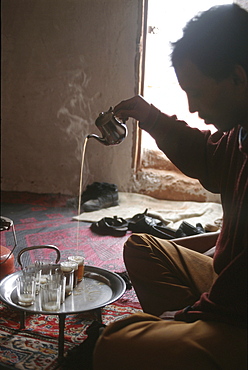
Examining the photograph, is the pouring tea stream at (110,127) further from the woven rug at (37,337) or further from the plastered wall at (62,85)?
the plastered wall at (62,85)

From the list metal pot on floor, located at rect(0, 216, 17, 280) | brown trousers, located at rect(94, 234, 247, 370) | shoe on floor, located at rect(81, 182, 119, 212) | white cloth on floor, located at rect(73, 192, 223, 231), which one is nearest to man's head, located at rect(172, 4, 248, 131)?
brown trousers, located at rect(94, 234, 247, 370)

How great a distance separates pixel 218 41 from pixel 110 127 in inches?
38.1

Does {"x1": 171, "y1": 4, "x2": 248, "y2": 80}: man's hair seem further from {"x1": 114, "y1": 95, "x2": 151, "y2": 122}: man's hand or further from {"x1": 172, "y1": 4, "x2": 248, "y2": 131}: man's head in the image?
{"x1": 114, "y1": 95, "x2": 151, "y2": 122}: man's hand

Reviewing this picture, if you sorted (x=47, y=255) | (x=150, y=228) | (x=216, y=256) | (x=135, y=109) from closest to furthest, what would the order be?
(x=216, y=256) < (x=135, y=109) < (x=47, y=255) < (x=150, y=228)

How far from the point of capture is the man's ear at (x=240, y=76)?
1.05 m

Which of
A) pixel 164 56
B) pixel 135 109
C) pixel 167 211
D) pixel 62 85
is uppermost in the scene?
pixel 164 56

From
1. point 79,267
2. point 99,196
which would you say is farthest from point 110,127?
point 99,196

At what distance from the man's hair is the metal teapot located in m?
0.84

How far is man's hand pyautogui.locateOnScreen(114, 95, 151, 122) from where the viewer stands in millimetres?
1660

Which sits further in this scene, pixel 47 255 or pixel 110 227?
pixel 110 227

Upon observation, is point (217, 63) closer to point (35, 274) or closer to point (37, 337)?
point (35, 274)

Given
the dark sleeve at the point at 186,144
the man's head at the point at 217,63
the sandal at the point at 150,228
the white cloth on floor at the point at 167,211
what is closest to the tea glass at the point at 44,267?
the dark sleeve at the point at 186,144

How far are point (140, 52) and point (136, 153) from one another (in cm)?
122

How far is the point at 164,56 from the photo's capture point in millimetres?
4719
